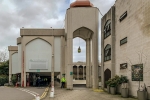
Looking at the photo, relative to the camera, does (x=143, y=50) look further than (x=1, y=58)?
No

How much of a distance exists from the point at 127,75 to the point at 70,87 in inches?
361

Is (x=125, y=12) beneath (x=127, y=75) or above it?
above

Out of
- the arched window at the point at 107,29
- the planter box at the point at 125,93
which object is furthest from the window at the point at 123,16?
the planter box at the point at 125,93

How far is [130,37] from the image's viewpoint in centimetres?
1858

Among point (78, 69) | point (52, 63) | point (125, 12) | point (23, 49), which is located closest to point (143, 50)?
point (125, 12)

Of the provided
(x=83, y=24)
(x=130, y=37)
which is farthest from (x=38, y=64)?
(x=130, y=37)

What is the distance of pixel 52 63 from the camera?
33156 millimetres

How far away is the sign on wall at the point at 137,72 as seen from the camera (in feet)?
53.3

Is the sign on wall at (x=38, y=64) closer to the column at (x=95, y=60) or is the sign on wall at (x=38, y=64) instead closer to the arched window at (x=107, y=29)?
the column at (x=95, y=60)

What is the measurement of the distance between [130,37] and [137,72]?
10.2 ft

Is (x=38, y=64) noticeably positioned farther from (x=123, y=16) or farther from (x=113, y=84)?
(x=123, y=16)

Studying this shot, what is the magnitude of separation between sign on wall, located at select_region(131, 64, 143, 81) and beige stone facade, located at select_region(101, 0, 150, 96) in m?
0.29

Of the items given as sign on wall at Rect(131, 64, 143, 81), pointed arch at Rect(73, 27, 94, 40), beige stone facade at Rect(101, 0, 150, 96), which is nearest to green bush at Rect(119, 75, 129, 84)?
beige stone facade at Rect(101, 0, 150, 96)

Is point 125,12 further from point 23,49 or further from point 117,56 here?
point 23,49
